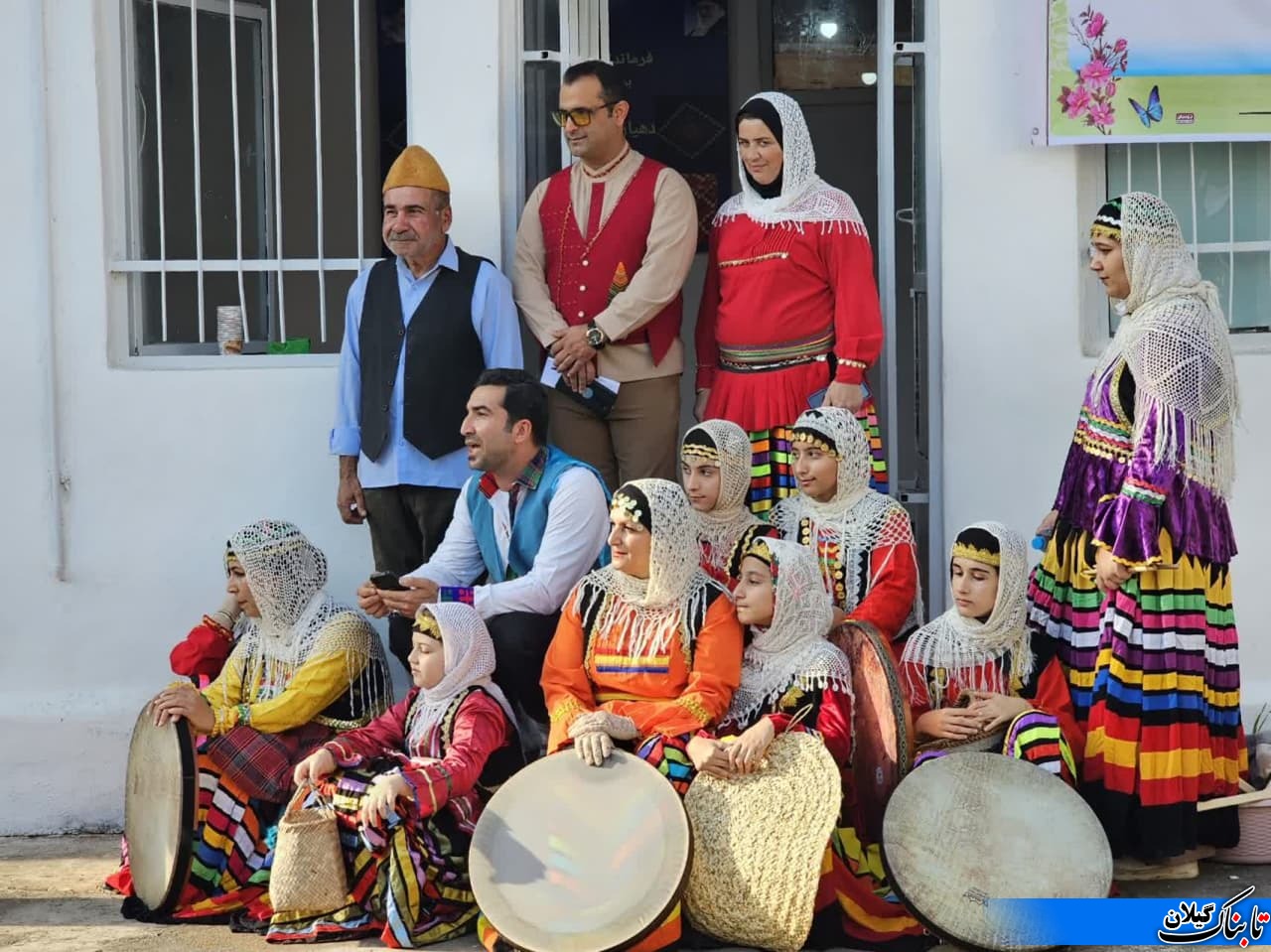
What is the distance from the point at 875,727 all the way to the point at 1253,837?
110 cm

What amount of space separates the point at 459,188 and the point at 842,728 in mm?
2252

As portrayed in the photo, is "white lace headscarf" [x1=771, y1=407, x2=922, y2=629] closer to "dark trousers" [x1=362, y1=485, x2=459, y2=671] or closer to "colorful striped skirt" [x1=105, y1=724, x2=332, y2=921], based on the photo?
"dark trousers" [x1=362, y1=485, x2=459, y2=671]

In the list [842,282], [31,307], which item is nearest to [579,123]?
[842,282]

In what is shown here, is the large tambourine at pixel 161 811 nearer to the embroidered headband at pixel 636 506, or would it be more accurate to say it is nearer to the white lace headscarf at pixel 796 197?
the embroidered headband at pixel 636 506

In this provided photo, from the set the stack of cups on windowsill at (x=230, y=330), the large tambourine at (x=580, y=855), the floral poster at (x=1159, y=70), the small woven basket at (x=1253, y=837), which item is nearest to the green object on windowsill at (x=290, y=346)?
the stack of cups on windowsill at (x=230, y=330)

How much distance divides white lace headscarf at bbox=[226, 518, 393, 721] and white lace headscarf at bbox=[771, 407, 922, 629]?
4.03ft

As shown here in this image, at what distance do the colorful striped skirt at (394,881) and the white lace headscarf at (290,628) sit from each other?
537 mm

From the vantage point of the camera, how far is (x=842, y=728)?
4.62 metres

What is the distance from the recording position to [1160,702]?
4688 millimetres

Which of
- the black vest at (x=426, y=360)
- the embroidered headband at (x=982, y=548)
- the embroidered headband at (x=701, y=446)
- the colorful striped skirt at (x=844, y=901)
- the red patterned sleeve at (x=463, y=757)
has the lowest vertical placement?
the colorful striped skirt at (x=844, y=901)

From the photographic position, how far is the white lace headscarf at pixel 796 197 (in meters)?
5.44

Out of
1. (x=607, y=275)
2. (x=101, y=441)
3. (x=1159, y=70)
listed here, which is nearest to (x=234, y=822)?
(x=101, y=441)

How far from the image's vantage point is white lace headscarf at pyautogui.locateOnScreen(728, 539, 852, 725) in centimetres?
467

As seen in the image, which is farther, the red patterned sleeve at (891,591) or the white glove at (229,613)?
the white glove at (229,613)
